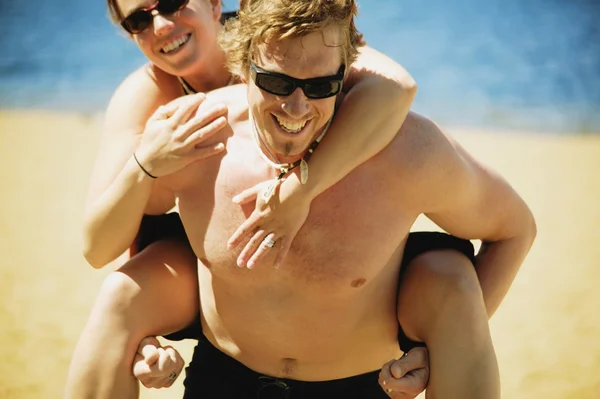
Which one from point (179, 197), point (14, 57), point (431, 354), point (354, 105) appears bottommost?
point (14, 57)

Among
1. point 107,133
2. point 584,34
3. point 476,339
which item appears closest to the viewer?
point 476,339

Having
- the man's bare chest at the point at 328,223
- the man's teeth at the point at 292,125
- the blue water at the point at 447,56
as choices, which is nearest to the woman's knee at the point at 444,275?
the man's bare chest at the point at 328,223

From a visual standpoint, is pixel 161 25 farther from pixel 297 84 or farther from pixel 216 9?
pixel 297 84

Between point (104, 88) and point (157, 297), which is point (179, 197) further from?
point (104, 88)

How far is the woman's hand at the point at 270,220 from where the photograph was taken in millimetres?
2203

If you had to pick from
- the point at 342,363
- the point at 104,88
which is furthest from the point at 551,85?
the point at 342,363

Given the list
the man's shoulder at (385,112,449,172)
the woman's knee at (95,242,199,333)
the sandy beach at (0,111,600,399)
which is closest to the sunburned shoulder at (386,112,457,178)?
the man's shoulder at (385,112,449,172)

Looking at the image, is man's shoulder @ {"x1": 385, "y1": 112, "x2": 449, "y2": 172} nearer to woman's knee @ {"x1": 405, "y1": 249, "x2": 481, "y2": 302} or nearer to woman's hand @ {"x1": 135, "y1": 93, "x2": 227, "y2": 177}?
woman's knee @ {"x1": 405, "y1": 249, "x2": 481, "y2": 302}

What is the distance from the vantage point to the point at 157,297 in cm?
252

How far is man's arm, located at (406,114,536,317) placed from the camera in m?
2.29

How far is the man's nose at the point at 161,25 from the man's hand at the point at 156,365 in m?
1.02

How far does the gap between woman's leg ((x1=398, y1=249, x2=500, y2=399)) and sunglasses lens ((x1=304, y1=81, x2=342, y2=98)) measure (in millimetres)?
734

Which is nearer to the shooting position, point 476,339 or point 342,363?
point 476,339

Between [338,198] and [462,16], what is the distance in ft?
40.8
